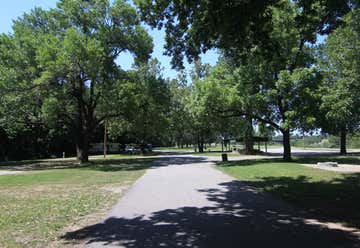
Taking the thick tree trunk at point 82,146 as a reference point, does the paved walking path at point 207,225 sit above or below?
below

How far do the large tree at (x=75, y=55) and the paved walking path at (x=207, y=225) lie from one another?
1677 centimetres

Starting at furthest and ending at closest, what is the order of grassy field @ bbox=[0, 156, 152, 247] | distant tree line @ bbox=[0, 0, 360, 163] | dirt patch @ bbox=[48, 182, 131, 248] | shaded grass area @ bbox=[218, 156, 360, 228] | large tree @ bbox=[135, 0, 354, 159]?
distant tree line @ bbox=[0, 0, 360, 163] → large tree @ bbox=[135, 0, 354, 159] → shaded grass area @ bbox=[218, 156, 360, 228] → grassy field @ bbox=[0, 156, 152, 247] → dirt patch @ bbox=[48, 182, 131, 248]

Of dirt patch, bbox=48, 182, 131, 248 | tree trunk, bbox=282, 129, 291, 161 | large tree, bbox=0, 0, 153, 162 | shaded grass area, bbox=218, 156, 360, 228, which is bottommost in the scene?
dirt patch, bbox=48, 182, 131, 248

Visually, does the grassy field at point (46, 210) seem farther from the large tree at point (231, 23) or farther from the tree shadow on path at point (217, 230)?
the large tree at point (231, 23)

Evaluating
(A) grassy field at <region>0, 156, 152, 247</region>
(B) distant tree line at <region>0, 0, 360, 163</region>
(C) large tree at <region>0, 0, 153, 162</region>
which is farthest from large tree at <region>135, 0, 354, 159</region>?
(C) large tree at <region>0, 0, 153, 162</region>

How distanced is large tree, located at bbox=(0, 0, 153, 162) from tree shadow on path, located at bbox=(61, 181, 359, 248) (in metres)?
18.9

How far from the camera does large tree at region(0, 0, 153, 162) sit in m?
24.6

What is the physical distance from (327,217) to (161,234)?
3.73 m

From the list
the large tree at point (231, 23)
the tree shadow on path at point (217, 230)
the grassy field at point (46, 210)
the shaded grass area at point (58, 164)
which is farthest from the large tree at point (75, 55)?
the tree shadow on path at point (217, 230)

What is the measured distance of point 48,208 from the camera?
30.6 ft

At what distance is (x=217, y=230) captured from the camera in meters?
6.56

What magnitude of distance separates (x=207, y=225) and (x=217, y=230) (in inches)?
17.0

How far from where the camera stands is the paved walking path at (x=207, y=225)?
5.82 m

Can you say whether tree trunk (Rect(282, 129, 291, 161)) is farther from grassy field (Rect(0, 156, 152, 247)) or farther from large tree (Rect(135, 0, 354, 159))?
grassy field (Rect(0, 156, 152, 247))
